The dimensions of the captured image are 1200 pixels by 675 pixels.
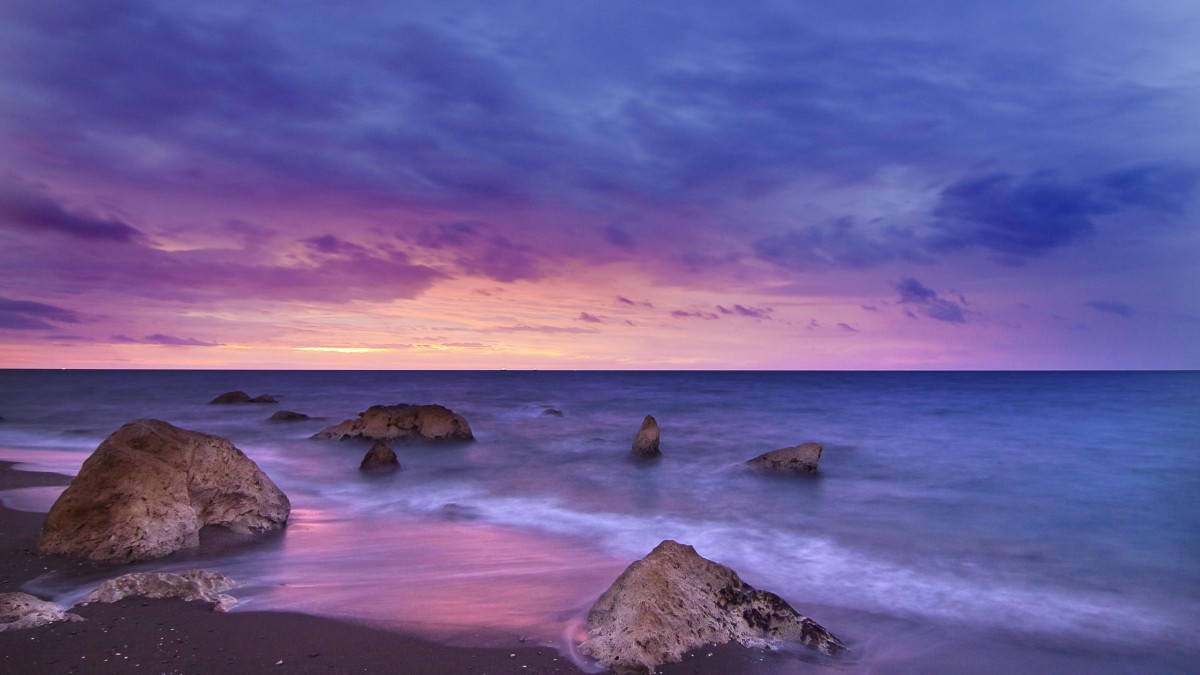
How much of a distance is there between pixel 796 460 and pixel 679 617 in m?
11.1

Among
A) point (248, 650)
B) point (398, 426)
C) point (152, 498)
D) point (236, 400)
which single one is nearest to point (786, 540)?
point (248, 650)

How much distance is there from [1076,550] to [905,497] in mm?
3950

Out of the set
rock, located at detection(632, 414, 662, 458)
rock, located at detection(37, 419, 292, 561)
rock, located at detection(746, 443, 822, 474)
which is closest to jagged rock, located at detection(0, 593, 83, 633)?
rock, located at detection(37, 419, 292, 561)

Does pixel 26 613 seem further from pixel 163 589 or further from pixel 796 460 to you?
pixel 796 460

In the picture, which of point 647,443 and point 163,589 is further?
point 647,443

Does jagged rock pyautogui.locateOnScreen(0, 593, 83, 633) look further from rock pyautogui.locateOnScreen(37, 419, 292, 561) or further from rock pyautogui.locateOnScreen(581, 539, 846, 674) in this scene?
rock pyautogui.locateOnScreen(581, 539, 846, 674)

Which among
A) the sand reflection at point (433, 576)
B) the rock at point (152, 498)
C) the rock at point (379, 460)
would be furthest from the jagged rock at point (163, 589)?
the rock at point (379, 460)

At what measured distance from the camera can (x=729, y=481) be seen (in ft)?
50.2

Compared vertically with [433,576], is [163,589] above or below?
above

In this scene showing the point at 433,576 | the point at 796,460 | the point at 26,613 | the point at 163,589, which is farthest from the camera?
the point at 796,460

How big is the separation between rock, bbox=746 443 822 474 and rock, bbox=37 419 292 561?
35.9 feet

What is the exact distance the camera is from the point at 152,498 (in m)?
7.79

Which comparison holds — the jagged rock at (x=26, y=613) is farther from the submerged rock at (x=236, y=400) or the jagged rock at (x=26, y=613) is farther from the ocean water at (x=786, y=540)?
the submerged rock at (x=236, y=400)

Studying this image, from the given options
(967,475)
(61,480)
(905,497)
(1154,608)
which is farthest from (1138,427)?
(61,480)
